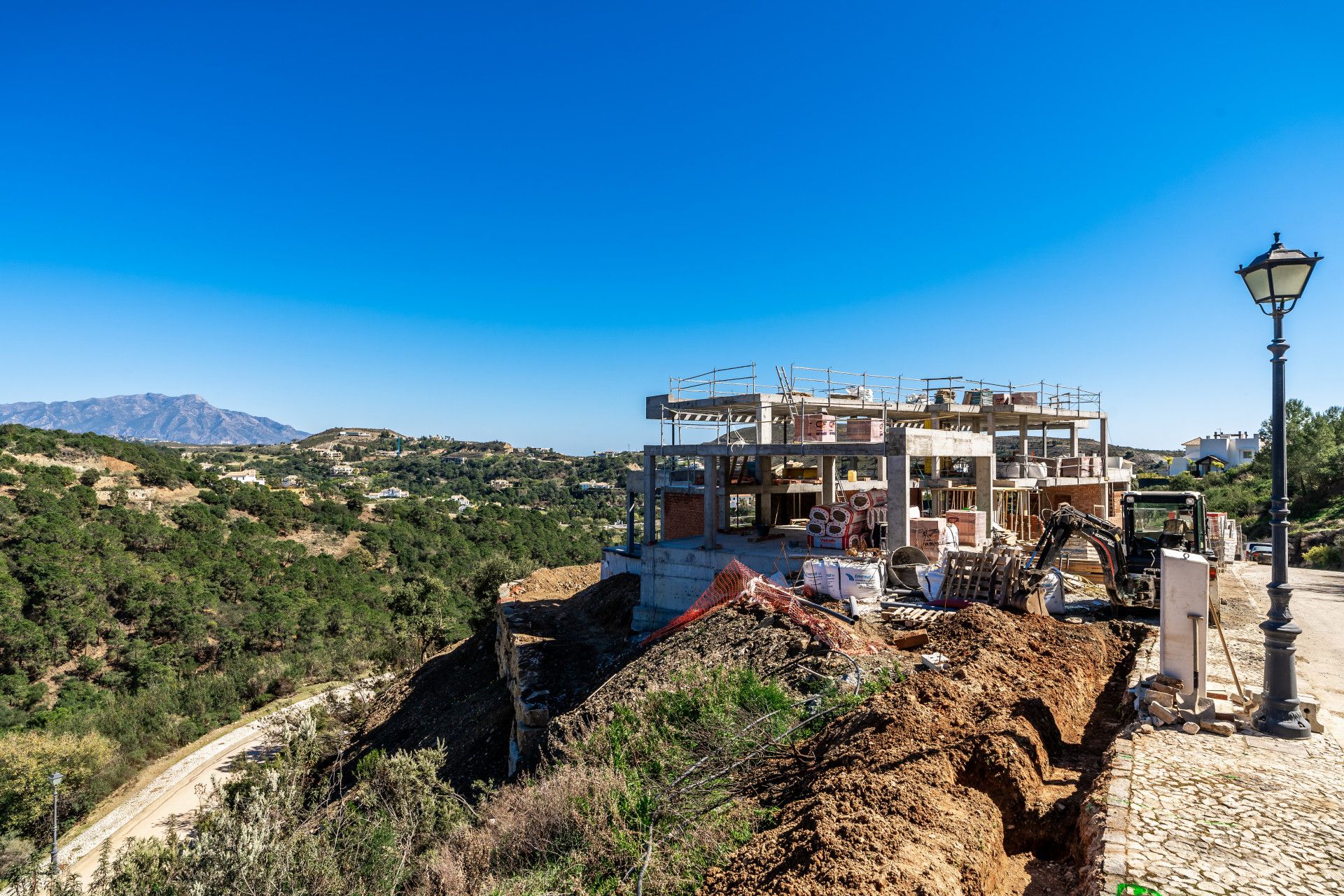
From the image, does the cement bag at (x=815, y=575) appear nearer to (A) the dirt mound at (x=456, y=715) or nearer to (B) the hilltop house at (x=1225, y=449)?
(A) the dirt mound at (x=456, y=715)

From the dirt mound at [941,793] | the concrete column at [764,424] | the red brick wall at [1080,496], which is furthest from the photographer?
the red brick wall at [1080,496]

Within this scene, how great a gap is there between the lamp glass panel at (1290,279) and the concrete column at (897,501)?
8473 mm

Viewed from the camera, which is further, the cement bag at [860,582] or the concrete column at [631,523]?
the concrete column at [631,523]

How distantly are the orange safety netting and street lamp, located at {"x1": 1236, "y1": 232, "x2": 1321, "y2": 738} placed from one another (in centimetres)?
396

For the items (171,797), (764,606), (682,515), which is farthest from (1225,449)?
(171,797)

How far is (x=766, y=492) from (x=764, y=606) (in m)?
10.6

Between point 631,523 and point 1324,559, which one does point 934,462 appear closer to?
point 631,523

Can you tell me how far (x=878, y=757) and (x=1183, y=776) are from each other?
7.53 feet

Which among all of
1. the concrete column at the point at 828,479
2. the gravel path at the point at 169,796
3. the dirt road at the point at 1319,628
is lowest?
the gravel path at the point at 169,796

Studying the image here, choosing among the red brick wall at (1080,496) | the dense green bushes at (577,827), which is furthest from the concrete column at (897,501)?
the red brick wall at (1080,496)

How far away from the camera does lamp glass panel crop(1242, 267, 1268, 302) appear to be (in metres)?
5.95

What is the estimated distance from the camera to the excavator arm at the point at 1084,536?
37.8 feet

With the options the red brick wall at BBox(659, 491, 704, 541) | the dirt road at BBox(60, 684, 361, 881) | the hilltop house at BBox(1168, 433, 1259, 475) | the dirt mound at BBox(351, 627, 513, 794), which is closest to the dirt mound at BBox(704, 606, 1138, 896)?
the dirt mound at BBox(351, 627, 513, 794)

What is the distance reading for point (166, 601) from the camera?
3150cm
